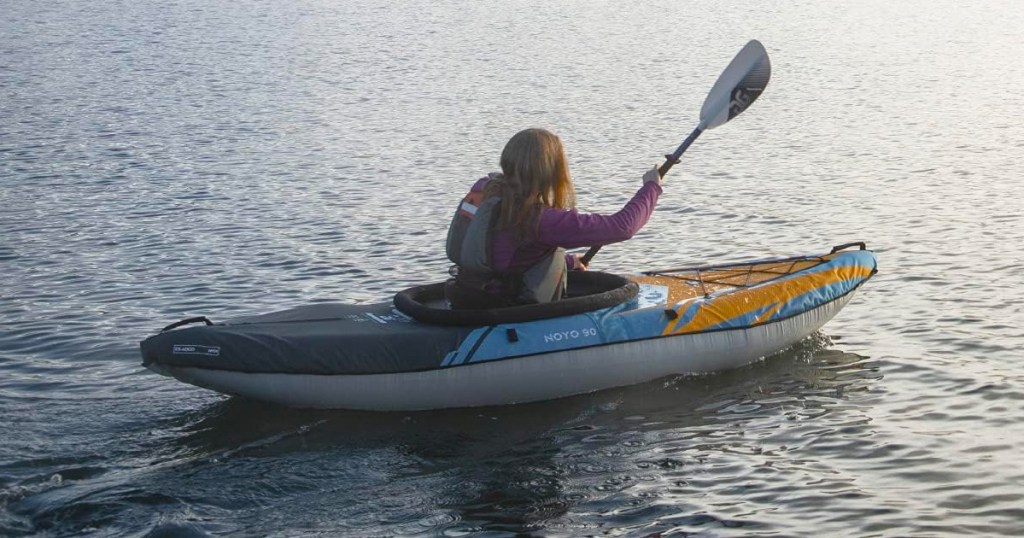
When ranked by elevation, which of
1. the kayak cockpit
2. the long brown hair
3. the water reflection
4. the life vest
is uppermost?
the long brown hair

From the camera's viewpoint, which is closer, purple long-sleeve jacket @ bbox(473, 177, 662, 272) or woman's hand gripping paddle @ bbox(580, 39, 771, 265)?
purple long-sleeve jacket @ bbox(473, 177, 662, 272)

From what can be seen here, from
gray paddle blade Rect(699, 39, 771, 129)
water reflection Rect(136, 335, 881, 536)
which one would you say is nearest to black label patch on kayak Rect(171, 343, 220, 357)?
water reflection Rect(136, 335, 881, 536)

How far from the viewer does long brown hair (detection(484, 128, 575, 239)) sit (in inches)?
247

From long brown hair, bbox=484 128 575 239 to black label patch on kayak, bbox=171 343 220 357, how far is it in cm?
153

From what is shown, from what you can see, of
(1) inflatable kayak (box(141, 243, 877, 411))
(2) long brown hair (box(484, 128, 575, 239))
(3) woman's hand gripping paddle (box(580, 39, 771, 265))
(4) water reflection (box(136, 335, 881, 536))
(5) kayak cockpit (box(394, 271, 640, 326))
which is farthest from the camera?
(3) woman's hand gripping paddle (box(580, 39, 771, 265))

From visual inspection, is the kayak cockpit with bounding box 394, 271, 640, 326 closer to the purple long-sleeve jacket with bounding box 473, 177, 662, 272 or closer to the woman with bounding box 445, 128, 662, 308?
the woman with bounding box 445, 128, 662, 308

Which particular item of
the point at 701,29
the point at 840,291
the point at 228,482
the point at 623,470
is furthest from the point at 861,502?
the point at 701,29

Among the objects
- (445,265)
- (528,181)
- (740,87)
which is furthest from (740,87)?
(445,265)

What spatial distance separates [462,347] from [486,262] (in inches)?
17.4

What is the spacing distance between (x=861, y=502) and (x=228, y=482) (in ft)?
9.04

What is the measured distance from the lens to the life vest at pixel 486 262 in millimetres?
6414

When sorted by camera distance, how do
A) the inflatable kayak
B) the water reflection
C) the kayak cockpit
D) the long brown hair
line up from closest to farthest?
the water reflection
the long brown hair
the inflatable kayak
the kayak cockpit

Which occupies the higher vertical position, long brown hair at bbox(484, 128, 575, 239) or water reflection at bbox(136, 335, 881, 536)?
long brown hair at bbox(484, 128, 575, 239)

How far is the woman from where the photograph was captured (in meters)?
6.32
